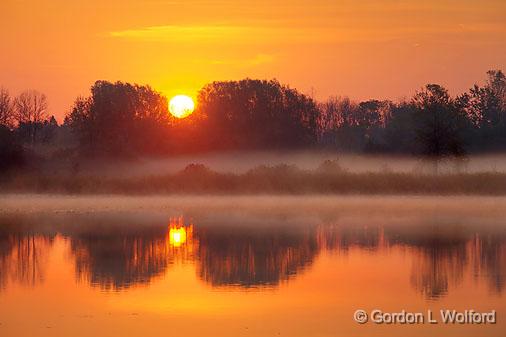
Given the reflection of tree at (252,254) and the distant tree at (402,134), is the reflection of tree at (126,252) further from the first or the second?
the distant tree at (402,134)

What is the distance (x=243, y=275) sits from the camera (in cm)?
1694

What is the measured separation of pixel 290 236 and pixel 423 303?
9.47m

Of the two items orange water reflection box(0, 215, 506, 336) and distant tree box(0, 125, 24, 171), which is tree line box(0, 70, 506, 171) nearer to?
distant tree box(0, 125, 24, 171)

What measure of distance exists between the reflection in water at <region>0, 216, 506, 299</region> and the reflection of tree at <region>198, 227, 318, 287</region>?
0.05 ft

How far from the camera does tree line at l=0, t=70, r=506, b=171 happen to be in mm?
48938

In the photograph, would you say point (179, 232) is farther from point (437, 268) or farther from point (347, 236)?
point (437, 268)

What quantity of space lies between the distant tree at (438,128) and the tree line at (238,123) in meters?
0.05

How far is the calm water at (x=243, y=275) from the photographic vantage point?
12.9 metres

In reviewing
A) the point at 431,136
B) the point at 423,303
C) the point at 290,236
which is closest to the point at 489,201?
the point at 431,136

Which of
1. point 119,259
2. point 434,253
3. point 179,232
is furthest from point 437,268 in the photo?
point 179,232

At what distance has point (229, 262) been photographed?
18.7 m

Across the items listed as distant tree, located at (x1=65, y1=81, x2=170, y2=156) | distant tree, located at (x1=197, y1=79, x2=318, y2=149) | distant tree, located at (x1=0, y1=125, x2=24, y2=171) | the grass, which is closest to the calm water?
the grass

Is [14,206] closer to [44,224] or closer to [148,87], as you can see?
[44,224]

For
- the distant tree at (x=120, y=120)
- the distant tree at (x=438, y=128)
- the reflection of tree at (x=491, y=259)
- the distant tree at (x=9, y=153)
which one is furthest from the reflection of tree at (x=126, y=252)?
the distant tree at (x=120, y=120)
